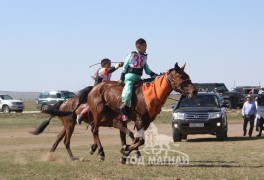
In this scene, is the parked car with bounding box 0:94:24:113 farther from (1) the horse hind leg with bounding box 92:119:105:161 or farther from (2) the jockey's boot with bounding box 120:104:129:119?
(2) the jockey's boot with bounding box 120:104:129:119

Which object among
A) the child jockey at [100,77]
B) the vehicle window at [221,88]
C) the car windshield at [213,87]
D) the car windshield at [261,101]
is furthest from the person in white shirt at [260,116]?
the vehicle window at [221,88]

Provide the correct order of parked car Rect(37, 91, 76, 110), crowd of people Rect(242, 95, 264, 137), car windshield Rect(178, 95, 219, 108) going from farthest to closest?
parked car Rect(37, 91, 76, 110)
crowd of people Rect(242, 95, 264, 137)
car windshield Rect(178, 95, 219, 108)

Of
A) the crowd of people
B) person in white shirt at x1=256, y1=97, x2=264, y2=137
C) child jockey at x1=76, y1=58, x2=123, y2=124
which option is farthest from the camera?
person in white shirt at x1=256, y1=97, x2=264, y2=137

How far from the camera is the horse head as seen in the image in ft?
40.0

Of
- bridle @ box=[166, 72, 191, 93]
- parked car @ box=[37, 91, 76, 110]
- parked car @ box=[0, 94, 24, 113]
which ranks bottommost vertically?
parked car @ box=[0, 94, 24, 113]

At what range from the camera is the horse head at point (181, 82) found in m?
12.2

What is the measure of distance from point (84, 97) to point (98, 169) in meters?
3.02

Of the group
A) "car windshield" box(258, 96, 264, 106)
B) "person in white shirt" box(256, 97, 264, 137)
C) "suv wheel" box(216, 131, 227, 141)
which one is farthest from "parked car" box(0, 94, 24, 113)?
"suv wheel" box(216, 131, 227, 141)

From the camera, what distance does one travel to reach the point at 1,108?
52750 millimetres

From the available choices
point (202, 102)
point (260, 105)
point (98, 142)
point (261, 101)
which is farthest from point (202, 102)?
point (98, 142)

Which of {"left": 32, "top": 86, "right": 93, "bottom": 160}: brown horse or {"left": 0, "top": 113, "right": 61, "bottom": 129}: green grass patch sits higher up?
{"left": 32, "top": 86, "right": 93, "bottom": 160}: brown horse

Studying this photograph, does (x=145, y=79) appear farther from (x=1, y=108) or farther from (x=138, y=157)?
(x=1, y=108)

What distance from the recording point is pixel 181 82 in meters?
12.2

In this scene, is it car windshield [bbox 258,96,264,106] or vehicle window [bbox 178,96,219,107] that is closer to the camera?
vehicle window [bbox 178,96,219,107]
